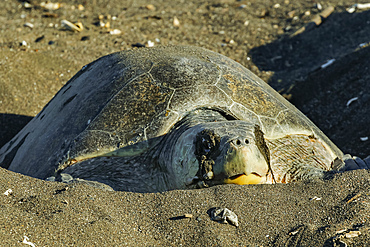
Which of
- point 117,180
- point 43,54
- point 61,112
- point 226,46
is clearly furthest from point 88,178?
point 226,46

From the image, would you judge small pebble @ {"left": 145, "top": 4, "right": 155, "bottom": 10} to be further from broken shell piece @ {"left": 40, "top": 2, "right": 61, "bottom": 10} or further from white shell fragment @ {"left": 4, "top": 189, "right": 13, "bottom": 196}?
white shell fragment @ {"left": 4, "top": 189, "right": 13, "bottom": 196}

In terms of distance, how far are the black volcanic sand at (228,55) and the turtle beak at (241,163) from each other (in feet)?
0.27

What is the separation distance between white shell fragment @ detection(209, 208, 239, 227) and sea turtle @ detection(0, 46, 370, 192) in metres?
0.30

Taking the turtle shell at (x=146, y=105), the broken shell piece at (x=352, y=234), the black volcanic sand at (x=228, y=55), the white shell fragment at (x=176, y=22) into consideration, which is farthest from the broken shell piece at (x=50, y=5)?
the broken shell piece at (x=352, y=234)

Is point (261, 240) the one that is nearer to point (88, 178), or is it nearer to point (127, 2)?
point (88, 178)

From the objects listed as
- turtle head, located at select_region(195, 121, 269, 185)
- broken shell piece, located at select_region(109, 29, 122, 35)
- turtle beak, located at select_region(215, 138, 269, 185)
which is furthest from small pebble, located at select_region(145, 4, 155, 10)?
turtle beak, located at select_region(215, 138, 269, 185)

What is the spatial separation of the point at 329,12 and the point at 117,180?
20.4 ft

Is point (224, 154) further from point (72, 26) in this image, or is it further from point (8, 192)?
point (72, 26)

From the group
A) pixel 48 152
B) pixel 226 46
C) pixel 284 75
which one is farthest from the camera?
pixel 226 46

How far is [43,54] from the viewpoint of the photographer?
6160 mm

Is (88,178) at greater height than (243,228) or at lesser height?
lesser

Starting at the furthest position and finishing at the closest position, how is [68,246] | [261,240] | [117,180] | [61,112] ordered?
1. [61,112]
2. [117,180]
3. [261,240]
4. [68,246]

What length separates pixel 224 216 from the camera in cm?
218

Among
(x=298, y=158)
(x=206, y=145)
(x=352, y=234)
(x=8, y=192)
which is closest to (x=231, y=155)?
(x=206, y=145)
